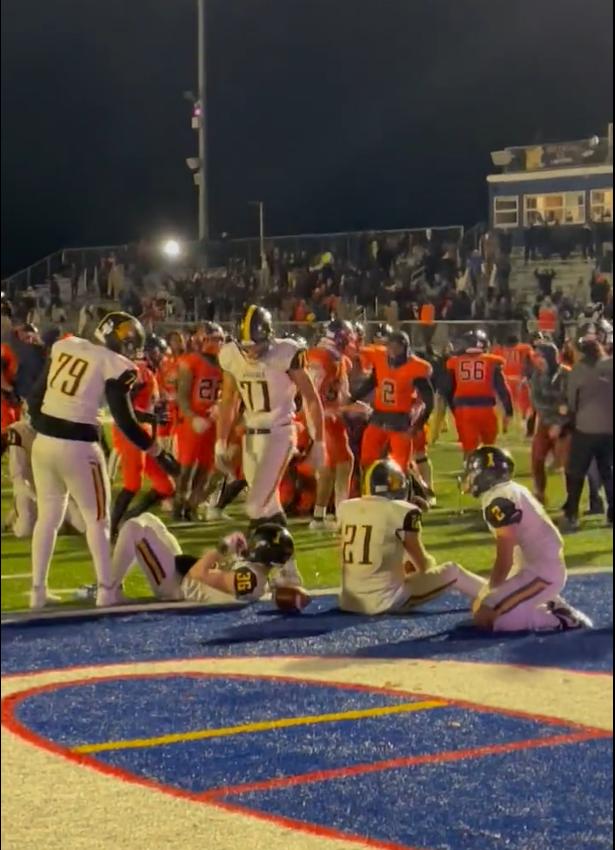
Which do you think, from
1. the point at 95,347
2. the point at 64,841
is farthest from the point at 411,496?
the point at 64,841

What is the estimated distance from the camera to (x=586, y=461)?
132 cm

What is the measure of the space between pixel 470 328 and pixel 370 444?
13 centimetres

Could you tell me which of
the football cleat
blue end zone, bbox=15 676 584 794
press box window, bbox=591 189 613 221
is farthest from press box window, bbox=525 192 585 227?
blue end zone, bbox=15 676 584 794

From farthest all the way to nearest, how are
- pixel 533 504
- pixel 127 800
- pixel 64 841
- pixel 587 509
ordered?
pixel 127 800 < pixel 64 841 < pixel 587 509 < pixel 533 504

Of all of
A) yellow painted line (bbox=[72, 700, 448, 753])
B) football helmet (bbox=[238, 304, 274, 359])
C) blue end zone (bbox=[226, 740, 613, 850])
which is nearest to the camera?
football helmet (bbox=[238, 304, 274, 359])

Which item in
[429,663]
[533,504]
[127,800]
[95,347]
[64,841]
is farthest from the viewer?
[429,663]

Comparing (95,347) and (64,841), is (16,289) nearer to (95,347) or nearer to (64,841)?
(95,347)

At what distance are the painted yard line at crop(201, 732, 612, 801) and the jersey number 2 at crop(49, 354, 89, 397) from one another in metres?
1.51

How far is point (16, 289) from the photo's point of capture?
1.27 m

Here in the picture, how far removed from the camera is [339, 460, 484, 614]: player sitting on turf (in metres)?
1.13

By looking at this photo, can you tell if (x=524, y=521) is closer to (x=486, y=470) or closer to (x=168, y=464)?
(x=486, y=470)

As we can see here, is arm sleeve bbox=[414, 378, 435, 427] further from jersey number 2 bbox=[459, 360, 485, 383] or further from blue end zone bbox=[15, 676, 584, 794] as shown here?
blue end zone bbox=[15, 676, 584, 794]

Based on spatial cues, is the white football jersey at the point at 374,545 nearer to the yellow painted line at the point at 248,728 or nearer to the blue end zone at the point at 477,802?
the blue end zone at the point at 477,802

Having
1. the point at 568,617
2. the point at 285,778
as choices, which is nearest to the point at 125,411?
the point at 285,778
